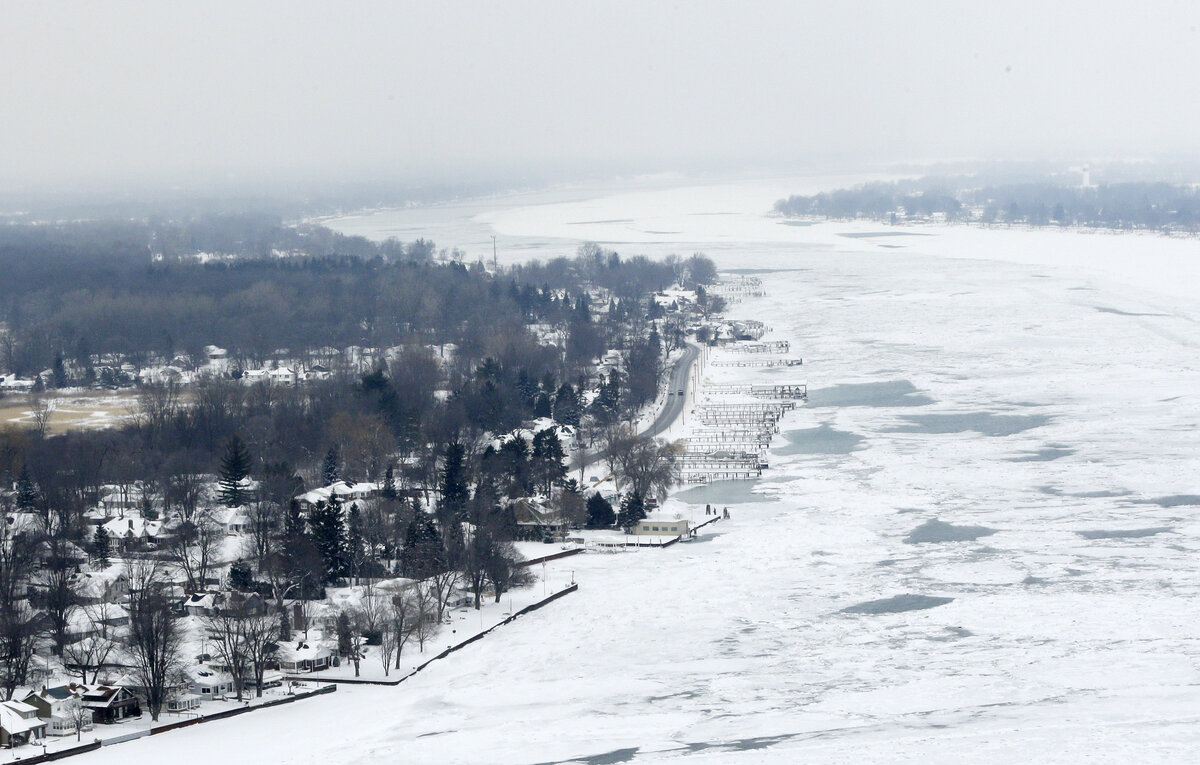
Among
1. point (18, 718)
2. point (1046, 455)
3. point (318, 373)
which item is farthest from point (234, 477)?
point (318, 373)

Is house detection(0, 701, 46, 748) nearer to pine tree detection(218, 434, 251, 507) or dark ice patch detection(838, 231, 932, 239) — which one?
pine tree detection(218, 434, 251, 507)

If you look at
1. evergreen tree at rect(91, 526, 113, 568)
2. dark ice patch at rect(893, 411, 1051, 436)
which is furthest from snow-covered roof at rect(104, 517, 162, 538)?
dark ice patch at rect(893, 411, 1051, 436)

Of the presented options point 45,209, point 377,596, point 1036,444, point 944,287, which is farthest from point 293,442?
point 45,209

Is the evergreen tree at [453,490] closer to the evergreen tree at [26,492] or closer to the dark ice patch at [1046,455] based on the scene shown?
the evergreen tree at [26,492]

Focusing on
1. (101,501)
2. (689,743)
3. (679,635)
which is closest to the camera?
(689,743)

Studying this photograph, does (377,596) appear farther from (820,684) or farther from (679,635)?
(820,684)

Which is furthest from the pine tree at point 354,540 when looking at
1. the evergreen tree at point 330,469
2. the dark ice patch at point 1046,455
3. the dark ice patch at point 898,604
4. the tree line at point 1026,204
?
the tree line at point 1026,204

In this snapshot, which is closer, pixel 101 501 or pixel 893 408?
pixel 101 501
